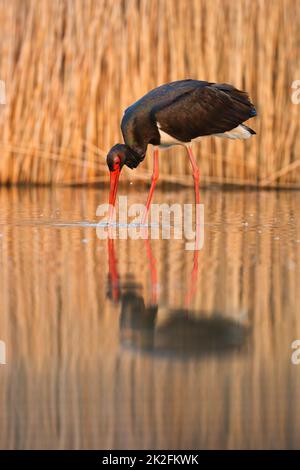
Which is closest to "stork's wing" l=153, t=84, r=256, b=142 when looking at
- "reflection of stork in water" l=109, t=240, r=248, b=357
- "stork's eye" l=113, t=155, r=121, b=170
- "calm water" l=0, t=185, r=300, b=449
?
"stork's eye" l=113, t=155, r=121, b=170

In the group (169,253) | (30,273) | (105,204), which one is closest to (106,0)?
(105,204)

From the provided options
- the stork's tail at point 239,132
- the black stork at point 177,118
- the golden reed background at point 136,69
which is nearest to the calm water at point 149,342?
the black stork at point 177,118

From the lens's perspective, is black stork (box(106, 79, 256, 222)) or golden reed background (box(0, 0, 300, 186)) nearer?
black stork (box(106, 79, 256, 222))

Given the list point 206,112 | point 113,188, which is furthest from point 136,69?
point 113,188

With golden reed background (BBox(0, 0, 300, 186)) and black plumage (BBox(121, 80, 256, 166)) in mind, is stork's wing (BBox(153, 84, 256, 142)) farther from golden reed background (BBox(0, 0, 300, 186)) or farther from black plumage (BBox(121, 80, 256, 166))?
golden reed background (BBox(0, 0, 300, 186))

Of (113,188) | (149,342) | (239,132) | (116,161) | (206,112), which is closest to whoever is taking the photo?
(149,342)

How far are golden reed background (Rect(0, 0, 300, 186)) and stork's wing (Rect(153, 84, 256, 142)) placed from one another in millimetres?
1766

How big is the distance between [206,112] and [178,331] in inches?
144

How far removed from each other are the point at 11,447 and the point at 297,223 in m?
4.01

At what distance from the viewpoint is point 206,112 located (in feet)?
21.6

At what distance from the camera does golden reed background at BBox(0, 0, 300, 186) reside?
8.34 m

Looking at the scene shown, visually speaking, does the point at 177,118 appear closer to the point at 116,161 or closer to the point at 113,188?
the point at 116,161

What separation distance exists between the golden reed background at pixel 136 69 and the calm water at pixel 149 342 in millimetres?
3256

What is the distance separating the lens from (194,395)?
7.86 ft
